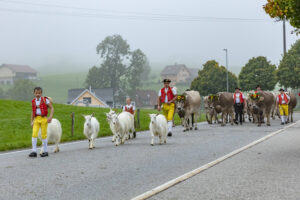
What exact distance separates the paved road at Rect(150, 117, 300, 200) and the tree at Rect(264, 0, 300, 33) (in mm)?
3301

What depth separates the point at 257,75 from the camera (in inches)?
3250

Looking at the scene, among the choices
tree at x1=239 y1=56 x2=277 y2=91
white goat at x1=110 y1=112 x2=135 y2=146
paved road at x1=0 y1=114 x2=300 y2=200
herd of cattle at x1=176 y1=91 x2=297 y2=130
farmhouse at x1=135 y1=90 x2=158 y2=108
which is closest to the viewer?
paved road at x1=0 y1=114 x2=300 y2=200

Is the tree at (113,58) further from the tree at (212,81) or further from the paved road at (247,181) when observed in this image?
the paved road at (247,181)

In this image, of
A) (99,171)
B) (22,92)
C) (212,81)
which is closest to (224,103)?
(99,171)

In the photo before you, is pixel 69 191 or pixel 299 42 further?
pixel 299 42

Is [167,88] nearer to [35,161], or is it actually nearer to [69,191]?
[35,161]

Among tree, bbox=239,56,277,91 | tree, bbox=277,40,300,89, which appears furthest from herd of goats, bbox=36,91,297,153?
tree, bbox=239,56,277,91

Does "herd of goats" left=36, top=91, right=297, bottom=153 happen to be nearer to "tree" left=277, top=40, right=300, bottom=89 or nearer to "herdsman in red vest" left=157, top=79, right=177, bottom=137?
"herdsman in red vest" left=157, top=79, right=177, bottom=137

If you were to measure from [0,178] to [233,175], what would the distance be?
4197 millimetres

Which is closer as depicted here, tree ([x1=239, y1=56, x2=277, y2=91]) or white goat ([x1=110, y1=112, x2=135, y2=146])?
white goat ([x1=110, y1=112, x2=135, y2=146])

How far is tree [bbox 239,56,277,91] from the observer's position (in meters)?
81.9

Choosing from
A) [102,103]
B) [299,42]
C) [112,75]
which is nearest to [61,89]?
[112,75]

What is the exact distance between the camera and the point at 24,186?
6.96 meters

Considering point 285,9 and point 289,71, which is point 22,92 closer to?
point 289,71
